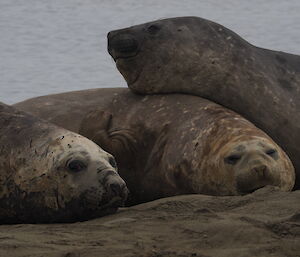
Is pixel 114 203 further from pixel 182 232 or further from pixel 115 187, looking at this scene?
pixel 182 232

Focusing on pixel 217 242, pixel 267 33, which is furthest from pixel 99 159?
pixel 267 33

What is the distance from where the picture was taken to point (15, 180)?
555 cm

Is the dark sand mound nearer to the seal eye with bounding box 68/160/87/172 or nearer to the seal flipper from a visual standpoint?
the seal eye with bounding box 68/160/87/172

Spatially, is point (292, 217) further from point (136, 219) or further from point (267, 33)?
point (267, 33)

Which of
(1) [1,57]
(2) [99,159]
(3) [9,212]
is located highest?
(2) [99,159]

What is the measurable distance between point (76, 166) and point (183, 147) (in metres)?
1.11

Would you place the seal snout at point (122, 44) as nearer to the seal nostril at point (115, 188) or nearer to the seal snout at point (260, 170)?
the seal snout at point (260, 170)

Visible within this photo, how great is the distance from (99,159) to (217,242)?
5.09 feet

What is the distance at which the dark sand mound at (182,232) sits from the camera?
3.93m

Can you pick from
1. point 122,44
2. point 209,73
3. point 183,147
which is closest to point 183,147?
point 183,147

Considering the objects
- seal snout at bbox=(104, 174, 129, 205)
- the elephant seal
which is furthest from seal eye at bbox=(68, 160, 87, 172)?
the elephant seal

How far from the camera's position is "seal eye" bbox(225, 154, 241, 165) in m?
5.75

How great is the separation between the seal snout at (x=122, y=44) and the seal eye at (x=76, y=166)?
5.68ft

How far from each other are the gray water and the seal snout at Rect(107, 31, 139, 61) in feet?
14.5
